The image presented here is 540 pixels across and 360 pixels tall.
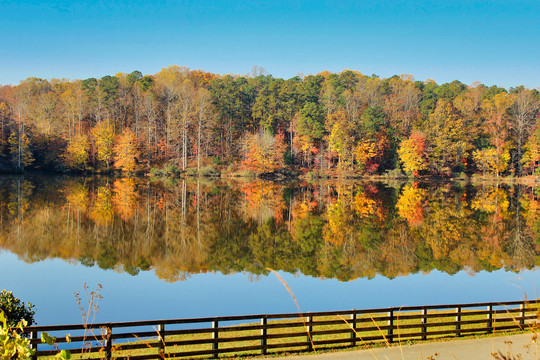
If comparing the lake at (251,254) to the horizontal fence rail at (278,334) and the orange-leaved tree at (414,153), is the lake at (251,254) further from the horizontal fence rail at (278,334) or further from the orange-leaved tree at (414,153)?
the orange-leaved tree at (414,153)

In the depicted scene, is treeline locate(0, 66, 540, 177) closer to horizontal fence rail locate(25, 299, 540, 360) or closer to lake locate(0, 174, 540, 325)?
lake locate(0, 174, 540, 325)

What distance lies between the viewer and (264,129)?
276 ft

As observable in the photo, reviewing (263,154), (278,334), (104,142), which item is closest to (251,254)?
(278,334)

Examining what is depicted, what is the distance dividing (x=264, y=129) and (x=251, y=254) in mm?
64781

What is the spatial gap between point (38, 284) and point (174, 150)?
210 ft

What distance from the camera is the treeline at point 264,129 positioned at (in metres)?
71.1

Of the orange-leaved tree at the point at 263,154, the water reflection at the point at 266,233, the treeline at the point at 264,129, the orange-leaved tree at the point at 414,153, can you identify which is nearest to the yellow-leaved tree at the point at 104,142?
the treeline at the point at 264,129

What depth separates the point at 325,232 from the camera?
84.7 feet

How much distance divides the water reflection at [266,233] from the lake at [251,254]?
0.09 m

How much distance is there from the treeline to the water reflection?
105 feet

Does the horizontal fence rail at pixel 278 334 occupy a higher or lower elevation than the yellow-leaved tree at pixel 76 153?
lower

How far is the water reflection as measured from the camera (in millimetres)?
19469

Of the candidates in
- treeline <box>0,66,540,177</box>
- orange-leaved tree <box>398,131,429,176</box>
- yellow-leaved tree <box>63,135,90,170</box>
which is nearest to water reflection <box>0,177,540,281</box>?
yellow-leaved tree <box>63,135,90,170</box>

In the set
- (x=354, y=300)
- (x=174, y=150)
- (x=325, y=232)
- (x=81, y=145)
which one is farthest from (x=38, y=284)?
(x=174, y=150)
